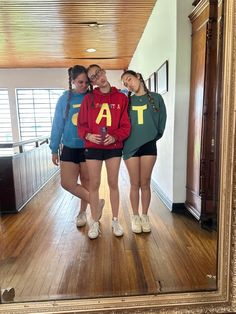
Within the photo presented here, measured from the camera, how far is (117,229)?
132 centimetres

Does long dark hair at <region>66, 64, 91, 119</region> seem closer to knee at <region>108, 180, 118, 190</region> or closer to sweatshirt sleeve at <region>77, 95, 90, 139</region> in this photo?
sweatshirt sleeve at <region>77, 95, 90, 139</region>

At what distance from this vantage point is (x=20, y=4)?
96 cm

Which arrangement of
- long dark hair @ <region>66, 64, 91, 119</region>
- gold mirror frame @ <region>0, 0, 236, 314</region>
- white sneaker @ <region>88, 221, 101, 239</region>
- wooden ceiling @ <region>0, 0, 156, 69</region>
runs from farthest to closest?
white sneaker @ <region>88, 221, 101, 239</region>, long dark hair @ <region>66, 64, 91, 119</region>, wooden ceiling @ <region>0, 0, 156, 69</region>, gold mirror frame @ <region>0, 0, 236, 314</region>

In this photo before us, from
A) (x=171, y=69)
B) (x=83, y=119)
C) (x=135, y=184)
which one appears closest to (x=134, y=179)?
(x=135, y=184)

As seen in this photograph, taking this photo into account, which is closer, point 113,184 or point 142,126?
point 142,126

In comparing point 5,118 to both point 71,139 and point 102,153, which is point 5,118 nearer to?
point 71,139

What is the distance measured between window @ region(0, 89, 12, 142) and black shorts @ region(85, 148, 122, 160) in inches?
14.6

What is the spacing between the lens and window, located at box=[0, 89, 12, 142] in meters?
1.07

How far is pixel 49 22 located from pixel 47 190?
85cm

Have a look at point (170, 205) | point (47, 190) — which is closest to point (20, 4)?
point (47, 190)

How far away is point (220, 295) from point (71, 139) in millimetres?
928

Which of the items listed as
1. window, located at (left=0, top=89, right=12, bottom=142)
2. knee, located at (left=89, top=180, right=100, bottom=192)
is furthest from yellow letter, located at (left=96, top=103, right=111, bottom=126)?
window, located at (left=0, top=89, right=12, bottom=142)

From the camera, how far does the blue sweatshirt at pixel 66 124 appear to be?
1136 mm

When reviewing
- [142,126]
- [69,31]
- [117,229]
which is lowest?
[117,229]
